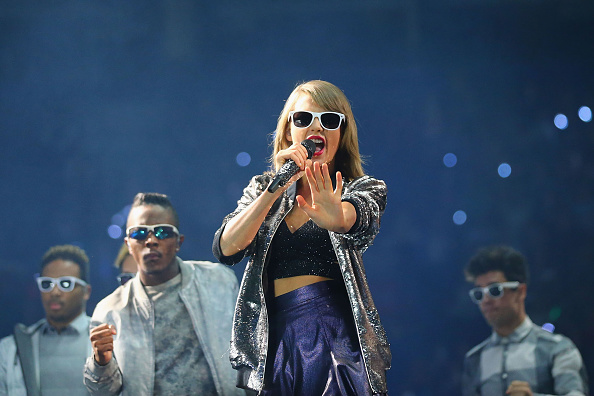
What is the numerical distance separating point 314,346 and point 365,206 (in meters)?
0.46

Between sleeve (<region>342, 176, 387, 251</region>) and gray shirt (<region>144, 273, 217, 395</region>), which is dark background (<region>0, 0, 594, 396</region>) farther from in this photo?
sleeve (<region>342, 176, 387, 251</region>)

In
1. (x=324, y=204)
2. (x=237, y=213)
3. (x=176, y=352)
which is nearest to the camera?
(x=324, y=204)

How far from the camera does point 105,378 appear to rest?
370cm

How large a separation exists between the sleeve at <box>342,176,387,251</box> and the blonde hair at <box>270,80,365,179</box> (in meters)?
0.16

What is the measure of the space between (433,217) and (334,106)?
2.18 metres

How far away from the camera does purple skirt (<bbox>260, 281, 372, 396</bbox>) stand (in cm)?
195

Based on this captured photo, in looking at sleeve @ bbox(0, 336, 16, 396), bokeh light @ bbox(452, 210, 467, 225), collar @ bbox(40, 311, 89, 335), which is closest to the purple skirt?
collar @ bbox(40, 311, 89, 335)

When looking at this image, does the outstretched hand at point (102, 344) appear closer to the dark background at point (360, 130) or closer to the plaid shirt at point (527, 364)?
the dark background at point (360, 130)

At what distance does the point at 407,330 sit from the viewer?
4188mm

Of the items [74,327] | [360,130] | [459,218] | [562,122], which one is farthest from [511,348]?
[74,327]

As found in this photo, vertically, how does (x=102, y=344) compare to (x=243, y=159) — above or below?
below

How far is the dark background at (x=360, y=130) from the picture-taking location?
4.09 meters

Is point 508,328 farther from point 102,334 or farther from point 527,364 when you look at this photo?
point 102,334

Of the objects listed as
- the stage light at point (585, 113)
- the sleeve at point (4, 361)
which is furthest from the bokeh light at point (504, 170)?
the sleeve at point (4, 361)
